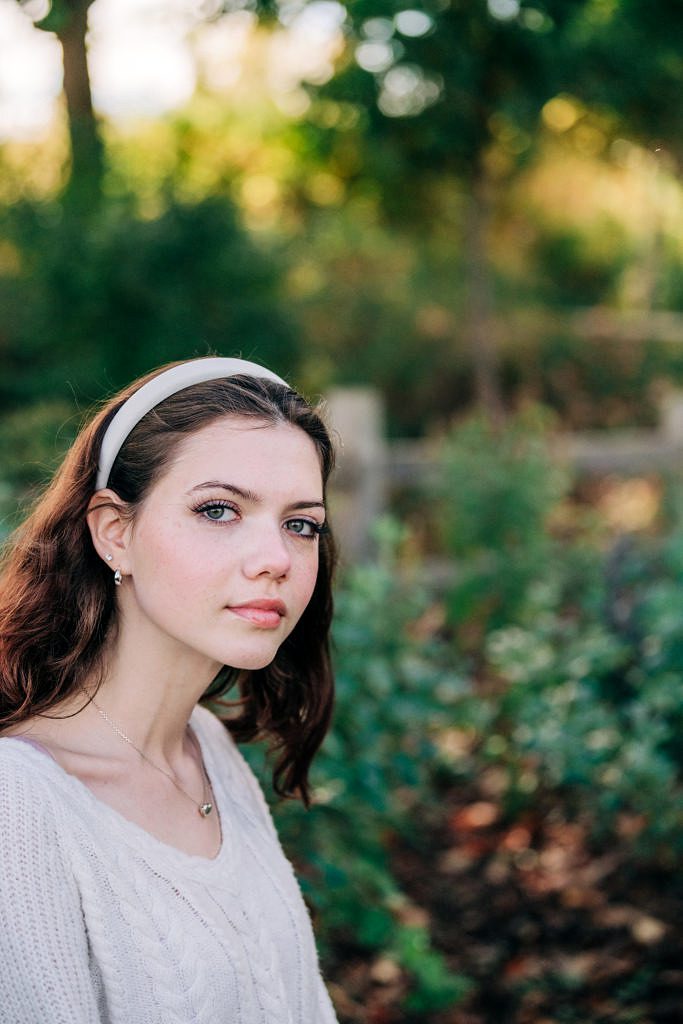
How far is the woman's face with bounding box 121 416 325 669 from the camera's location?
157 cm

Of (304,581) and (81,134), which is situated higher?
(81,134)

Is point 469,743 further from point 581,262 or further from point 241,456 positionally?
point 581,262

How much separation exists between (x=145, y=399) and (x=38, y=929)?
2.46 feet

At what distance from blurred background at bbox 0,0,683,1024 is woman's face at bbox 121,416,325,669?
20.2 inches

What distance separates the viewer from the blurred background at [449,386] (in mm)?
3127

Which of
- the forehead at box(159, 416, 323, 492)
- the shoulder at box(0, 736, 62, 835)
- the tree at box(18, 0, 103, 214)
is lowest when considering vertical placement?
the shoulder at box(0, 736, 62, 835)

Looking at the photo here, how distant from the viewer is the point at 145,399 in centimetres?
168

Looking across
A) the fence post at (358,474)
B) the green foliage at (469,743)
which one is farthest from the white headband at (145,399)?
the fence post at (358,474)

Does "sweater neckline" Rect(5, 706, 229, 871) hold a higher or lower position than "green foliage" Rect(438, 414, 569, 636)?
higher

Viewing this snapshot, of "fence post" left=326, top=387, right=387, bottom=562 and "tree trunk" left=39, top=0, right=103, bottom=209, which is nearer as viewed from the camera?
"fence post" left=326, top=387, right=387, bottom=562

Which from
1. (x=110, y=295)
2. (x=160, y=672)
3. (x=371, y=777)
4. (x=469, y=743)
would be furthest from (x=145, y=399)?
(x=110, y=295)

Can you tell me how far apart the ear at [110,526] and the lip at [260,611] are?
20 centimetres

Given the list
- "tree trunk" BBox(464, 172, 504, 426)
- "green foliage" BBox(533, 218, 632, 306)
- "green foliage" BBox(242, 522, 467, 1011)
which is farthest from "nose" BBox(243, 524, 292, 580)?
"green foliage" BBox(533, 218, 632, 306)

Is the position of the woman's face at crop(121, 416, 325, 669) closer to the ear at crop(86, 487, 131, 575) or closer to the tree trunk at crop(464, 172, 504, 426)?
the ear at crop(86, 487, 131, 575)
